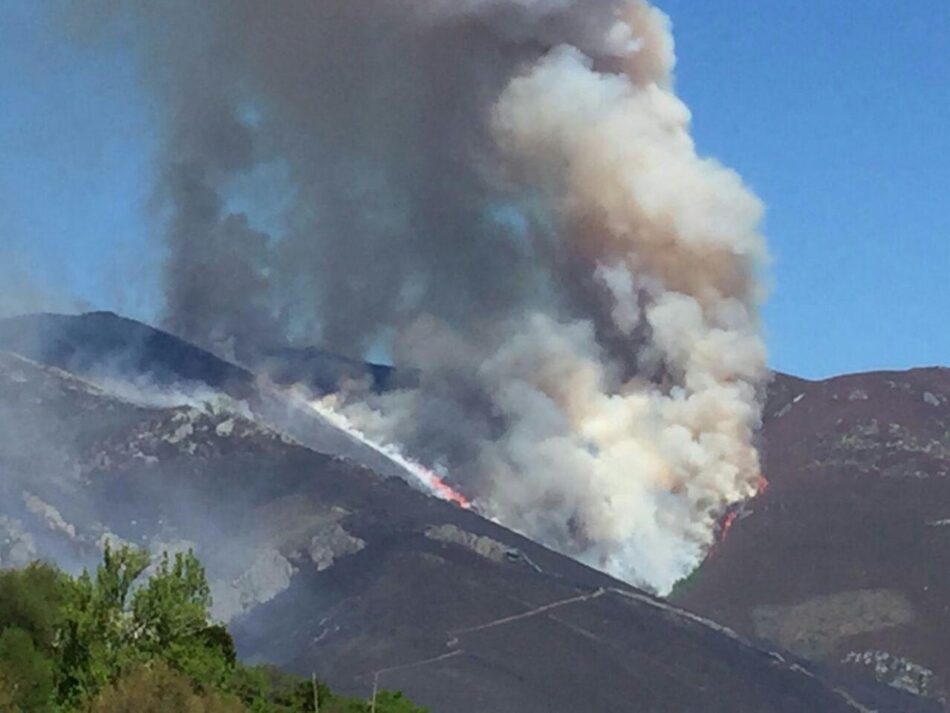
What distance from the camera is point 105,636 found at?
1663 inches

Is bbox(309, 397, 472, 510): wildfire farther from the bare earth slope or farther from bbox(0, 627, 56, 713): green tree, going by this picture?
bbox(0, 627, 56, 713): green tree

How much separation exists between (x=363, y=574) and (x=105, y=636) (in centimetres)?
6258

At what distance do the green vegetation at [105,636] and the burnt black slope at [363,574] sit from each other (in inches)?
1580

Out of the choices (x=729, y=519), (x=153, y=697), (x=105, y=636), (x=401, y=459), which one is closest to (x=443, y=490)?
(x=401, y=459)

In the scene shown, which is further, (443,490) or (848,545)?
(848,545)

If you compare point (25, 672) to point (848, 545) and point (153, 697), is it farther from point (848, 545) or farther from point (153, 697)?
point (848, 545)

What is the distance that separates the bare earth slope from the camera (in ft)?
398

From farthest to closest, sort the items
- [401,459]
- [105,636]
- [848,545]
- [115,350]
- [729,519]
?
[115,350] → [401,459] → [848,545] → [729,519] → [105,636]

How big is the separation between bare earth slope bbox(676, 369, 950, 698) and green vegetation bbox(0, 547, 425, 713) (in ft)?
255

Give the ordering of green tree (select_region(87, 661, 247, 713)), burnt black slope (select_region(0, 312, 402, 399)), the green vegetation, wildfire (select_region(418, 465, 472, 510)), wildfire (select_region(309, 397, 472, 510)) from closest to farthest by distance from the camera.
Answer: green tree (select_region(87, 661, 247, 713)) < the green vegetation < wildfire (select_region(418, 465, 472, 510)) < wildfire (select_region(309, 397, 472, 510)) < burnt black slope (select_region(0, 312, 402, 399))

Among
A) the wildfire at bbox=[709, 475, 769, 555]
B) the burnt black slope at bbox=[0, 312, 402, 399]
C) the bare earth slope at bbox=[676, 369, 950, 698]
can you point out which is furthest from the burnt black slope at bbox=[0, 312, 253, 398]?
the bare earth slope at bbox=[676, 369, 950, 698]

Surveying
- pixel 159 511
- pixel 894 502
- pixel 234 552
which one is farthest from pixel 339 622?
pixel 894 502

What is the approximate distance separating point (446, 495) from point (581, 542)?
11.1 m

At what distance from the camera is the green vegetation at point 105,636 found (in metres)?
38.8
